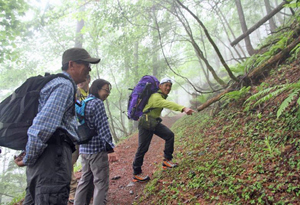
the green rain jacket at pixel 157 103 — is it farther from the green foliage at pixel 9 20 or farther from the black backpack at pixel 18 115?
the green foliage at pixel 9 20

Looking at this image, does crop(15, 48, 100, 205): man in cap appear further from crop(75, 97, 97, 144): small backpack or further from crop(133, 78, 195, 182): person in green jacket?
crop(133, 78, 195, 182): person in green jacket

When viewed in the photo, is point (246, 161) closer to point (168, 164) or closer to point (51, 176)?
point (168, 164)

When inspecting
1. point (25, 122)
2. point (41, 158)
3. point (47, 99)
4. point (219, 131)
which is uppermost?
point (47, 99)

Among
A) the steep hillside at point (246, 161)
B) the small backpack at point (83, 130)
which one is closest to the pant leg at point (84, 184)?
the small backpack at point (83, 130)

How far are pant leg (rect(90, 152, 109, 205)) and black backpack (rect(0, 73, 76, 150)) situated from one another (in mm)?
1515

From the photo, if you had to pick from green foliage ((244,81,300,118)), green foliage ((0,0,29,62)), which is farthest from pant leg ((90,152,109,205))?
green foliage ((0,0,29,62))

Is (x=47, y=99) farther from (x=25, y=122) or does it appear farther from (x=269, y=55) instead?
(x=269, y=55)

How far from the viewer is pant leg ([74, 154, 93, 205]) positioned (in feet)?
10.8

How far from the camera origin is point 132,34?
9.85 m

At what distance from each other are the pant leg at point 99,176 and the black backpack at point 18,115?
1.51m

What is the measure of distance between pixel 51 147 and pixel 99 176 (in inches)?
63.3

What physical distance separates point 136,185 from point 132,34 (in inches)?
309

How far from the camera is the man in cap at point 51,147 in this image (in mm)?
1734

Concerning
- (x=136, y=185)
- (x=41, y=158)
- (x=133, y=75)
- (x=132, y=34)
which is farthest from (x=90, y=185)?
(x=133, y=75)
